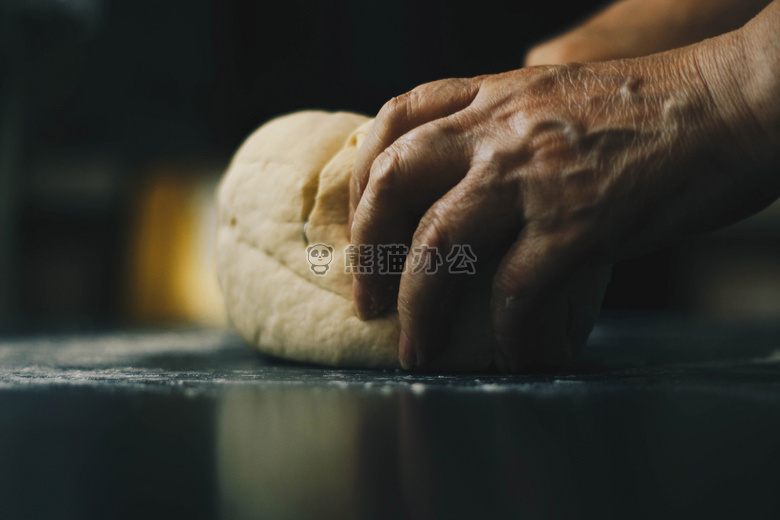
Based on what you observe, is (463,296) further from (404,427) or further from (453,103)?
(404,427)

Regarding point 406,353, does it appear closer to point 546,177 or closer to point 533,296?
point 533,296

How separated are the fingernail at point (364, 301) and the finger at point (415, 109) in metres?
0.16

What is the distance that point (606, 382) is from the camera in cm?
68

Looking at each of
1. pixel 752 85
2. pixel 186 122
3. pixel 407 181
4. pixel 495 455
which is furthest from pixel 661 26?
pixel 186 122

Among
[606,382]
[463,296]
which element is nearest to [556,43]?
[463,296]

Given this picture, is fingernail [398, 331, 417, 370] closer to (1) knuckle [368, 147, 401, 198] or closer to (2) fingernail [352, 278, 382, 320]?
(2) fingernail [352, 278, 382, 320]

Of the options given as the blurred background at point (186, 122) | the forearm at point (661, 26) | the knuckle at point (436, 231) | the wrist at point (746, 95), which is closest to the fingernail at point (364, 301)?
the knuckle at point (436, 231)

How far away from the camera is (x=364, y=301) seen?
83 cm

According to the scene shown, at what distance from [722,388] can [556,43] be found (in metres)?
1.09

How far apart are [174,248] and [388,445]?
304 cm

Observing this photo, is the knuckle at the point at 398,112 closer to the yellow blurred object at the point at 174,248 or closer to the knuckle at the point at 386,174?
the knuckle at the point at 386,174

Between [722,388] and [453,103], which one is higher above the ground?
[453,103]

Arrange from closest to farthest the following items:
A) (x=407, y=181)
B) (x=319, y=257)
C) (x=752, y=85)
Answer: (x=752, y=85)
(x=407, y=181)
(x=319, y=257)

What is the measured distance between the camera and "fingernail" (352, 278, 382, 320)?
2.67ft
